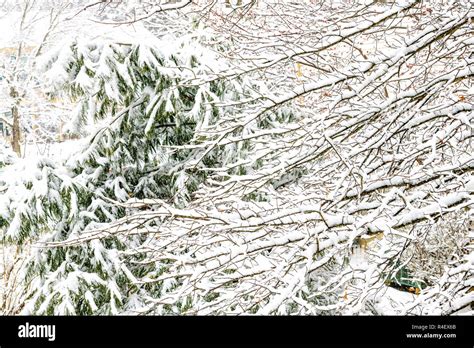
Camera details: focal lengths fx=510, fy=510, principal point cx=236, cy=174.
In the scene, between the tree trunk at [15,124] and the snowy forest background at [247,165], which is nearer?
the snowy forest background at [247,165]

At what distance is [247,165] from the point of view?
366 centimetres

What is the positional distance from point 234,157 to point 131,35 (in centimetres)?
161

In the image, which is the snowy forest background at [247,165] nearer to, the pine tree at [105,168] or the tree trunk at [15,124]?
the pine tree at [105,168]

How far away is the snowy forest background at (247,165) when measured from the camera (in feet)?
9.87

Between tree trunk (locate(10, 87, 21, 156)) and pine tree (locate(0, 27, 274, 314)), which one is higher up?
tree trunk (locate(10, 87, 21, 156))

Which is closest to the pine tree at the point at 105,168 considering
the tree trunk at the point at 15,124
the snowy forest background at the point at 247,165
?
the snowy forest background at the point at 247,165

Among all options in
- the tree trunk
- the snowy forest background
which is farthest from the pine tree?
the tree trunk

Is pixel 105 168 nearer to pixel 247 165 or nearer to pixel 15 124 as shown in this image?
pixel 247 165

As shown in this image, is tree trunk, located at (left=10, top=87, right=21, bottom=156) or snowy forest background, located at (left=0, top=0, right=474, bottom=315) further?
tree trunk, located at (left=10, top=87, right=21, bottom=156)

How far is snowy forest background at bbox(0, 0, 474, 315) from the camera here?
3.01 m

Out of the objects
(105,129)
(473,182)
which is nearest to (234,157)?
(105,129)

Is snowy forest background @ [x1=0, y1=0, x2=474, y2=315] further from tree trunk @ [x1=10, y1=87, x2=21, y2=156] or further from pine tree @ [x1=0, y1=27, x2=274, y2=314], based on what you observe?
tree trunk @ [x1=10, y1=87, x2=21, y2=156]
